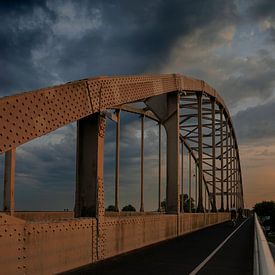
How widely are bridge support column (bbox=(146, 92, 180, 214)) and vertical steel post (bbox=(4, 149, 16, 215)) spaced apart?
808 cm

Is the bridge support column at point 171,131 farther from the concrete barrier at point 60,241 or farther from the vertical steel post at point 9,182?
the concrete barrier at point 60,241

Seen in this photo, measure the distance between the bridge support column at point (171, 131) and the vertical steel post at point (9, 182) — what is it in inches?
318

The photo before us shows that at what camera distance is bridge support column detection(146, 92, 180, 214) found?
25.9 m

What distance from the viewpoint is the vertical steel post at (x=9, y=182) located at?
62.8ft

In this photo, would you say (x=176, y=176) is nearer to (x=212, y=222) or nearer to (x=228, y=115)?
(x=212, y=222)

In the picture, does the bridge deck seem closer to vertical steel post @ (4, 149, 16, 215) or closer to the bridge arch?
the bridge arch

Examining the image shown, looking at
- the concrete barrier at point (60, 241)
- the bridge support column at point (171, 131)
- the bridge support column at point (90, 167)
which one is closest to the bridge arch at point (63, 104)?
the bridge support column at point (90, 167)

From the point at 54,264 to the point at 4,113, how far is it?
3.00 metres

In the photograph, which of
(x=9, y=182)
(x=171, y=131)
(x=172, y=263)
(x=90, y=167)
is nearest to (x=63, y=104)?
(x=90, y=167)

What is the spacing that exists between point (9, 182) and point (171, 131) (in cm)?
953

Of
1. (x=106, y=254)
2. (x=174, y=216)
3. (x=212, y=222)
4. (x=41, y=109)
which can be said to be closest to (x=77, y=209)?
(x=106, y=254)

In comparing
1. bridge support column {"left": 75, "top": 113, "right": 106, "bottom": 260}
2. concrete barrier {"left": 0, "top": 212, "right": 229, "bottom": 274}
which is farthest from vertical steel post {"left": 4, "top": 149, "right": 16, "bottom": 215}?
bridge support column {"left": 75, "top": 113, "right": 106, "bottom": 260}

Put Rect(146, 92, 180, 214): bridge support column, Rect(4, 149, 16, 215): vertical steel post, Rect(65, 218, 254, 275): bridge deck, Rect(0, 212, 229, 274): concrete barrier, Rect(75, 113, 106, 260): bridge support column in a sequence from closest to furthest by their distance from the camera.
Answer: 1. Rect(0, 212, 229, 274): concrete barrier
2. Rect(65, 218, 254, 275): bridge deck
3. Rect(75, 113, 106, 260): bridge support column
4. Rect(4, 149, 16, 215): vertical steel post
5. Rect(146, 92, 180, 214): bridge support column

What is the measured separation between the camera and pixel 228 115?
66500 millimetres
